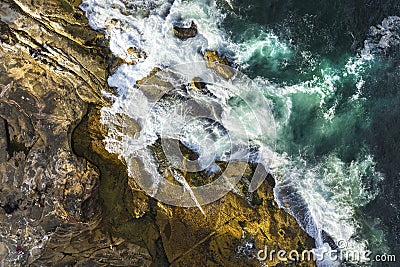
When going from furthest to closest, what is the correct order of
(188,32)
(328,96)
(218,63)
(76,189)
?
(328,96) < (188,32) < (218,63) < (76,189)

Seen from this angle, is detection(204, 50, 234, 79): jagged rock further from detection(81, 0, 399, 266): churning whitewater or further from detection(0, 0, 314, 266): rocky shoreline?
detection(81, 0, 399, 266): churning whitewater

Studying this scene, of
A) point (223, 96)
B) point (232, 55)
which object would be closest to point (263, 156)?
point (223, 96)

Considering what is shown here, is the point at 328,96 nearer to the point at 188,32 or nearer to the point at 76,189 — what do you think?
the point at 188,32

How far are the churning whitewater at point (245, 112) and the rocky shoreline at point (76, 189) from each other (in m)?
0.44

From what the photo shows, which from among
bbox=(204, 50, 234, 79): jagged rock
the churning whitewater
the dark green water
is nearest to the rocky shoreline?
bbox=(204, 50, 234, 79): jagged rock

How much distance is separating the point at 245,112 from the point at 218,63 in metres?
1.52

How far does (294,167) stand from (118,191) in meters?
4.78

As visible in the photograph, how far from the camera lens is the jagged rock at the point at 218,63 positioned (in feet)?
34.2

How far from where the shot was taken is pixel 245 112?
34.7ft

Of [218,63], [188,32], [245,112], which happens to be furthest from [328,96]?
[188,32]

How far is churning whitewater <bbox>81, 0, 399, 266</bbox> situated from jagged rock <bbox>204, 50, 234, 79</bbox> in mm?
193

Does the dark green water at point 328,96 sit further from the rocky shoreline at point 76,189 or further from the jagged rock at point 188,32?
the rocky shoreline at point 76,189

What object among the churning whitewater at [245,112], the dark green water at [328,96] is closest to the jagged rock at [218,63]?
the churning whitewater at [245,112]

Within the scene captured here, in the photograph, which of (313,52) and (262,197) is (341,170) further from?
(313,52)
